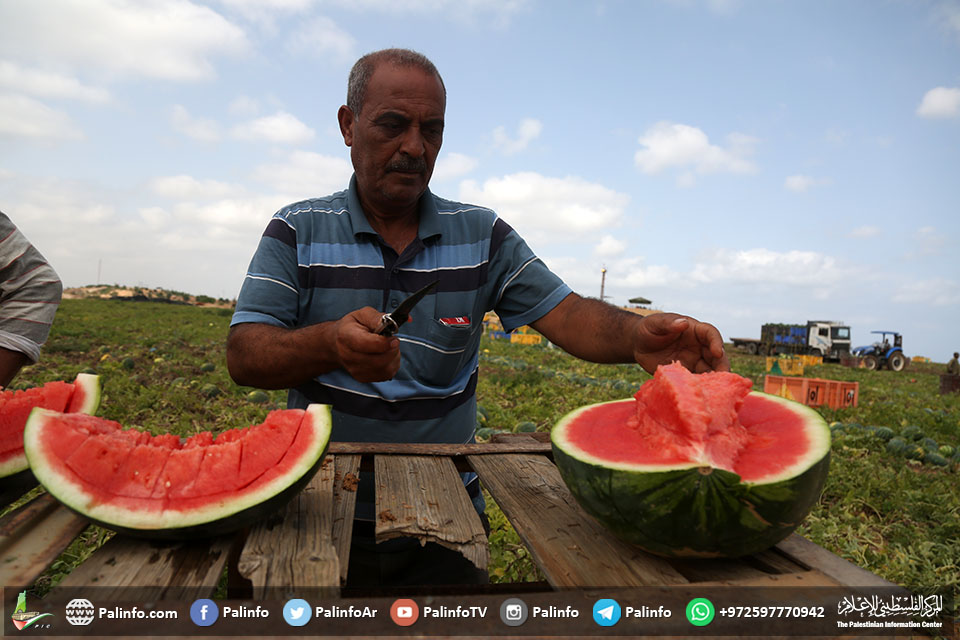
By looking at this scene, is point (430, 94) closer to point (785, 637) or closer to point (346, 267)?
point (346, 267)

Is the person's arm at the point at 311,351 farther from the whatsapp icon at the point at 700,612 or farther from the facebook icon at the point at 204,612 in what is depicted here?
the whatsapp icon at the point at 700,612

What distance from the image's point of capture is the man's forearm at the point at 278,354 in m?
1.94

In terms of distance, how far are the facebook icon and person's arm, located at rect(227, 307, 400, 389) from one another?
793 mm

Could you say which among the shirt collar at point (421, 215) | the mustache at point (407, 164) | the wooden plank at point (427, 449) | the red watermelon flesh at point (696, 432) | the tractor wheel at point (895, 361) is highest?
the mustache at point (407, 164)

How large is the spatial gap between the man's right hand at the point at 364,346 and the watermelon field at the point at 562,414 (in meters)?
2.08

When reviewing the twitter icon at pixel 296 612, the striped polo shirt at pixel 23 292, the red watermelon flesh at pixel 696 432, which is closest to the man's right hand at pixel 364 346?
the red watermelon flesh at pixel 696 432

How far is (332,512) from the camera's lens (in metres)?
1.58

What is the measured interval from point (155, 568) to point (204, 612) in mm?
260

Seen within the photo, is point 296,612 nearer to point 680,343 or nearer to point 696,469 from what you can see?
point 696,469

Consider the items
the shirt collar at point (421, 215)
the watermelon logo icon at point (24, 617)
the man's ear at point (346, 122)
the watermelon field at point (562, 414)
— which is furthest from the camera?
the watermelon field at point (562, 414)

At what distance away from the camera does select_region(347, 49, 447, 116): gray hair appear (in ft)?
8.13

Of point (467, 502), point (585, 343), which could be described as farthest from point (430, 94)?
point (467, 502)

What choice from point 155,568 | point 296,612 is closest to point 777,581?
point 296,612

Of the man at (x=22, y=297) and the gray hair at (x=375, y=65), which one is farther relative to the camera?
the man at (x=22, y=297)
